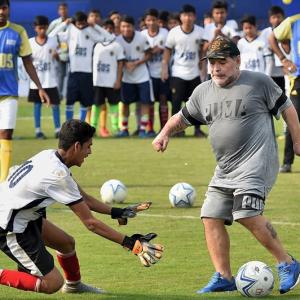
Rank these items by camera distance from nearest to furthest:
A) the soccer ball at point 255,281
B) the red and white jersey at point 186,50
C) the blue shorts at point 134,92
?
the soccer ball at point 255,281 → the red and white jersey at point 186,50 → the blue shorts at point 134,92

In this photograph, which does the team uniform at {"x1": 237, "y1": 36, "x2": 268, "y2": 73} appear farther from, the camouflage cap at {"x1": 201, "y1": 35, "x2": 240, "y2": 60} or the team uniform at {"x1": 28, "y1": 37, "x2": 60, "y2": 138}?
the camouflage cap at {"x1": 201, "y1": 35, "x2": 240, "y2": 60}

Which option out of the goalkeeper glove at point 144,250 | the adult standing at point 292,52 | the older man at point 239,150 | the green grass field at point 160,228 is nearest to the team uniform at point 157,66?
the green grass field at point 160,228

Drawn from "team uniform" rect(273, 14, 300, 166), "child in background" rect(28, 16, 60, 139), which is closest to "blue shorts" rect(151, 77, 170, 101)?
"child in background" rect(28, 16, 60, 139)

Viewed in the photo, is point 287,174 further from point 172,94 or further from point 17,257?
point 17,257

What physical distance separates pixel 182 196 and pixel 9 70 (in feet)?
10.4

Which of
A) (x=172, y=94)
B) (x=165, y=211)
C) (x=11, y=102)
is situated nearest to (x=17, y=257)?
(x=165, y=211)

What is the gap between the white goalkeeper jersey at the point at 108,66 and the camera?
22.0 m

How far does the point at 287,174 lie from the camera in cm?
1603

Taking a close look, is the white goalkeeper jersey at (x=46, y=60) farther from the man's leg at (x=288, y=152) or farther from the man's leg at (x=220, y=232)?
the man's leg at (x=220, y=232)

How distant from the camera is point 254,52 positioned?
69.9 ft

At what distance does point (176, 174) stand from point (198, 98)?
753 centimetres

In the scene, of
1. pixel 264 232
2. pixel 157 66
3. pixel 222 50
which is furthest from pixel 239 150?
pixel 157 66

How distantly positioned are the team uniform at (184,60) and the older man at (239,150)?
12.8 meters

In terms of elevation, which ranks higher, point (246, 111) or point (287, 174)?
point (246, 111)
